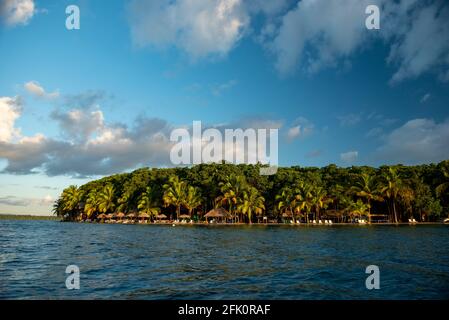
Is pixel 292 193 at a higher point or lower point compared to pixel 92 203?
higher

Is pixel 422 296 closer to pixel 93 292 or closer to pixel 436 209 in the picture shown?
pixel 93 292

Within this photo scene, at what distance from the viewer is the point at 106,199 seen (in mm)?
95250

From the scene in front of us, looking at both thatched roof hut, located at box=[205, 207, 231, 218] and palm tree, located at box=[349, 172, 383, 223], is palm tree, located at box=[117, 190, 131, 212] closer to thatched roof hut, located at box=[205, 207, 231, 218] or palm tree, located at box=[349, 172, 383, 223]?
thatched roof hut, located at box=[205, 207, 231, 218]

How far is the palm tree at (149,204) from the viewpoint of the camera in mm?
83938

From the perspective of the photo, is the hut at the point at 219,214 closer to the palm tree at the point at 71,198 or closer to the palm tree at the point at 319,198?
the palm tree at the point at 319,198

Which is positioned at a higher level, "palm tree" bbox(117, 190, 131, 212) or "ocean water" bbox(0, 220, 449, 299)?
"palm tree" bbox(117, 190, 131, 212)

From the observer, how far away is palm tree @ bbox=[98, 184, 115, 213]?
94312mm

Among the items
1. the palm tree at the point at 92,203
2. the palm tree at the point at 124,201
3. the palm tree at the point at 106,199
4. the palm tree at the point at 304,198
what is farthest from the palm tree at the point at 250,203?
the palm tree at the point at 92,203

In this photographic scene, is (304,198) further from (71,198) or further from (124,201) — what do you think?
(71,198)

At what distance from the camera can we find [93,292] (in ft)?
41.9

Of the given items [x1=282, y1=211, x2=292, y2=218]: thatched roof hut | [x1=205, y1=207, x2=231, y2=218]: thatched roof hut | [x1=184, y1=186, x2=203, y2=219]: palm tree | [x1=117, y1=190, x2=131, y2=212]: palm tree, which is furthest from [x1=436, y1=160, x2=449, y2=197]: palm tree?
[x1=117, y1=190, x2=131, y2=212]: palm tree

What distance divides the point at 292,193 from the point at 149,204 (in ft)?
120

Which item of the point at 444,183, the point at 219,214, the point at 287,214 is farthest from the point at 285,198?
the point at 444,183
